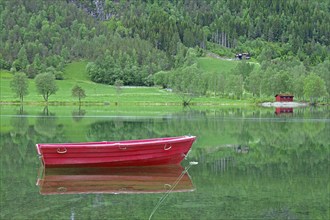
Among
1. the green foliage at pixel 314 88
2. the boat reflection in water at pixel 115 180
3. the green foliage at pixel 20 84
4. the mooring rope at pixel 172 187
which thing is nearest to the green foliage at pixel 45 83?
the green foliage at pixel 20 84

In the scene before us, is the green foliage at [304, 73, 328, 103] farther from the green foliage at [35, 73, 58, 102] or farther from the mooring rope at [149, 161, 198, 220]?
the mooring rope at [149, 161, 198, 220]

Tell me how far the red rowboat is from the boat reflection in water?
500mm

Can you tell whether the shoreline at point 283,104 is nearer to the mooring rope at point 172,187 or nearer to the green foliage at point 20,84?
the green foliage at point 20,84

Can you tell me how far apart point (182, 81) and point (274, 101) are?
3282 cm

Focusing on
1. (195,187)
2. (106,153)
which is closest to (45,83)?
(106,153)

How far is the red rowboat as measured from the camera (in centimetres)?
3700

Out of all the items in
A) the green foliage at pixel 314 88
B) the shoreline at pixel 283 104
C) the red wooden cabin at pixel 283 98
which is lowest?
the shoreline at pixel 283 104

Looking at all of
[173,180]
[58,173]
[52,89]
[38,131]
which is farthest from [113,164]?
[52,89]

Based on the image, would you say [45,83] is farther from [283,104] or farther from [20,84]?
[283,104]

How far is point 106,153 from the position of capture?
37406 millimetres

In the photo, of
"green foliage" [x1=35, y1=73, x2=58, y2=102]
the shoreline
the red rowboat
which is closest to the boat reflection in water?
the red rowboat

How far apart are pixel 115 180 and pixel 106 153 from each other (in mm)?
4241

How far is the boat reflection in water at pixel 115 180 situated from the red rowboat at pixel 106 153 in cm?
50

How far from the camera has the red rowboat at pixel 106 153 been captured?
37.0m
